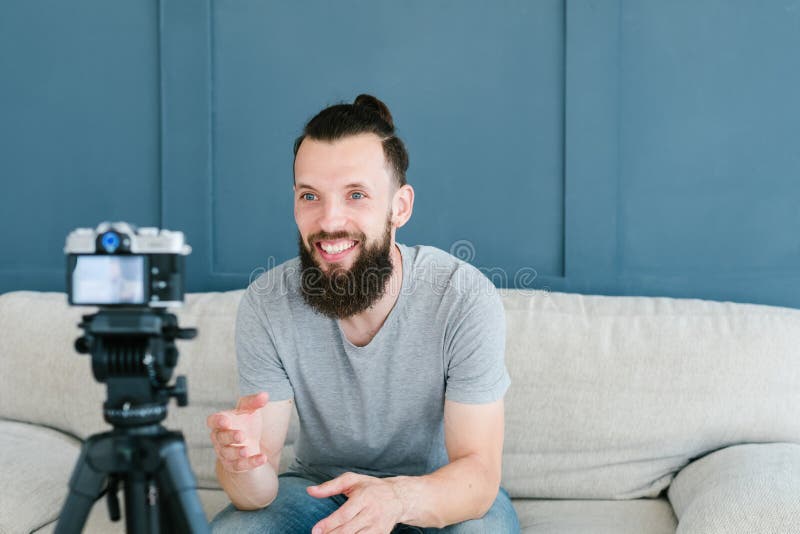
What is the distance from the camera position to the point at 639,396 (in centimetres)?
176

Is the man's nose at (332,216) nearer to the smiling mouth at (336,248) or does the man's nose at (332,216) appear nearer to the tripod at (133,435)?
the smiling mouth at (336,248)

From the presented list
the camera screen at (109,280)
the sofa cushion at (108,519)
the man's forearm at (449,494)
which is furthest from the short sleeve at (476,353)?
the camera screen at (109,280)

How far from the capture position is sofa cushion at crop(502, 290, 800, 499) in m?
1.74

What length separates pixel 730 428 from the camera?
173 centimetres

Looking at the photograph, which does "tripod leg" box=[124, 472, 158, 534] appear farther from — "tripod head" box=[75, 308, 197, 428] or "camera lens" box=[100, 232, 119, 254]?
"camera lens" box=[100, 232, 119, 254]

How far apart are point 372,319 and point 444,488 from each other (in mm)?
396

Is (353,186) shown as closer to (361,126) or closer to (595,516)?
(361,126)

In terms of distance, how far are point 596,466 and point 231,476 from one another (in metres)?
0.93

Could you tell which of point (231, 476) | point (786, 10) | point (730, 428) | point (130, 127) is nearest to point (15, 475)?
point (231, 476)

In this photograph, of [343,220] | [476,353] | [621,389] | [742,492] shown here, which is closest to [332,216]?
[343,220]

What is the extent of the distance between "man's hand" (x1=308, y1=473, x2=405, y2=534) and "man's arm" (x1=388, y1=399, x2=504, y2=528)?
1.1 inches

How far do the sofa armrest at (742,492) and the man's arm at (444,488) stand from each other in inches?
16.3

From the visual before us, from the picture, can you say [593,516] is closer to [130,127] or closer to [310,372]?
[310,372]

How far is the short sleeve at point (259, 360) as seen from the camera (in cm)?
148
